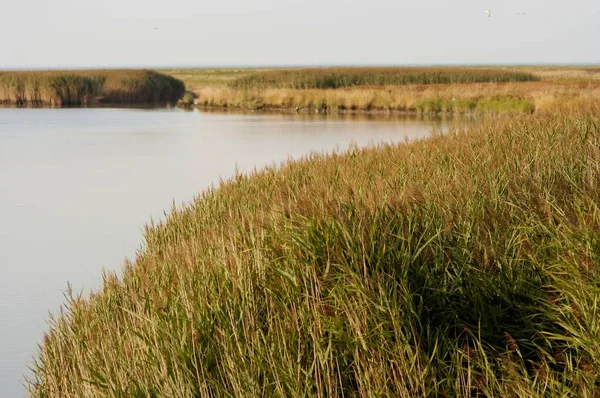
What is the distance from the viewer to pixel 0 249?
10883mm

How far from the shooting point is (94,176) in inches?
660

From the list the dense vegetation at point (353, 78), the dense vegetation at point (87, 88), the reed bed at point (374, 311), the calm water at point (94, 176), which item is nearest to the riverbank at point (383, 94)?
the dense vegetation at point (353, 78)

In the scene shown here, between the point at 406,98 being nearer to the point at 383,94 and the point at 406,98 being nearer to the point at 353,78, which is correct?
the point at 383,94

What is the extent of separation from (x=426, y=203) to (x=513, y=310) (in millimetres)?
1116

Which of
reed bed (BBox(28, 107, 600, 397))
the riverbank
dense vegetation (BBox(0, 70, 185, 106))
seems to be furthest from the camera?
dense vegetation (BBox(0, 70, 185, 106))

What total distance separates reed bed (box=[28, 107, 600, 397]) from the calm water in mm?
2393

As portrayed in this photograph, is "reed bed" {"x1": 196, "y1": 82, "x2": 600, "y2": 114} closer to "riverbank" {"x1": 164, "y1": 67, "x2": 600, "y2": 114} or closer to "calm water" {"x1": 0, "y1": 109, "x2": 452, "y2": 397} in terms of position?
"riverbank" {"x1": 164, "y1": 67, "x2": 600, "y2": 114}

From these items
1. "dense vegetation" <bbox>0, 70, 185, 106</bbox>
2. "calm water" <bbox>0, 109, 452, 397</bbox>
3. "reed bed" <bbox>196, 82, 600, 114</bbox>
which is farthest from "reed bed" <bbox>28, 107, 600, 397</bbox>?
"dense vegetation" <bbox>0, 70, 185, 106</bbox>

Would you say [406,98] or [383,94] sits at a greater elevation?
[383,94]

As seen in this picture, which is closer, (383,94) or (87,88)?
(383,94)

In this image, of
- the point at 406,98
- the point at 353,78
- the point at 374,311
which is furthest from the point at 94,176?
the point at 353,78

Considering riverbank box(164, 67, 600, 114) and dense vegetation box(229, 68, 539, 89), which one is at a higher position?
dense vegetation box(229, 68, 539, 89)

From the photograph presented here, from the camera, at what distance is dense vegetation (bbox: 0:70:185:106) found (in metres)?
37.5

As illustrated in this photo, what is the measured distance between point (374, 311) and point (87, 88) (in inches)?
1470
